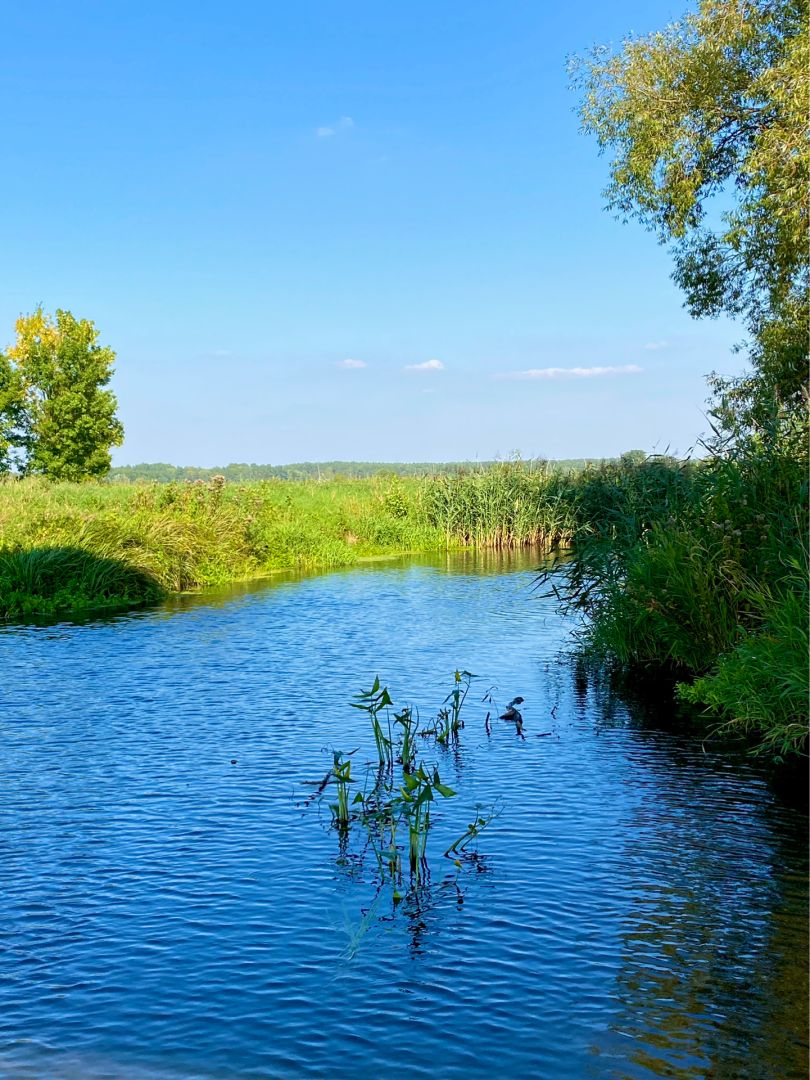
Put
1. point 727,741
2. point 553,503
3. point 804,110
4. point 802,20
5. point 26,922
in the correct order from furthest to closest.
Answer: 1. point 553,503
2. point 802,20
3. point 804,110
4. point 727,741
5. point 26,922

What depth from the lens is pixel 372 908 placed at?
707cm

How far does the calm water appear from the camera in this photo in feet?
17.9

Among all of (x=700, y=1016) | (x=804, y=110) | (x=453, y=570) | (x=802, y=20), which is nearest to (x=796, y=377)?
(x=804, y=110)

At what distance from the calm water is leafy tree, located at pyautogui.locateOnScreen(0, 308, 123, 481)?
136 ft

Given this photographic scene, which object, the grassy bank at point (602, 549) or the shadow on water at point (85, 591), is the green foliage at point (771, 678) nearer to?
the grassy bank at point (602, 549)

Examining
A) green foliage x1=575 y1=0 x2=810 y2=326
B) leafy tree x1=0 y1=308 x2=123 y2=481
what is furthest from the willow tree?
leafy tree x1=0 y1=308 x2=123 y2=481

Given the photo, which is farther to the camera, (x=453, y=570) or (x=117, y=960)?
(x=453, y=570)

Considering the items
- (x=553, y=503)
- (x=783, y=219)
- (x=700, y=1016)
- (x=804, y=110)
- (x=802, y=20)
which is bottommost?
(x=700, y=1016)

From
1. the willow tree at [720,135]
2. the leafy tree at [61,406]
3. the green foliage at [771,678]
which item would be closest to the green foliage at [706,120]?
the willow tree at [720,135]

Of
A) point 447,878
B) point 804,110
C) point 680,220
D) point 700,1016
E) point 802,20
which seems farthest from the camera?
point 680,220

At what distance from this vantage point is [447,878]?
7.57m

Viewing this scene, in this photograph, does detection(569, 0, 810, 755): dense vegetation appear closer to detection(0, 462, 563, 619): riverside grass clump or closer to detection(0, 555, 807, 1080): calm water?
detection(0, 555, 807, 1080): calm water

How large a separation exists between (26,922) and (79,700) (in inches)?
268

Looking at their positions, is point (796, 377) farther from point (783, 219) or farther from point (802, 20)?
point (802, 20)
